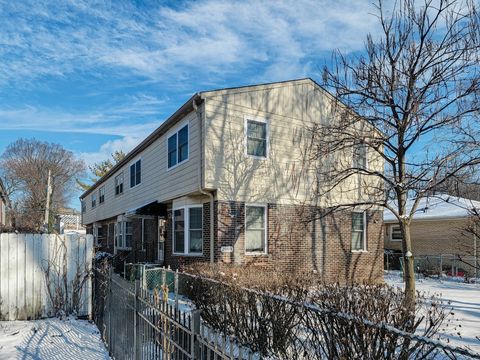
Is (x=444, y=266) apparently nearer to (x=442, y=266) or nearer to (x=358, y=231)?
(x=442, y=266)

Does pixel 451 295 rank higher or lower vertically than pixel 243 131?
lower

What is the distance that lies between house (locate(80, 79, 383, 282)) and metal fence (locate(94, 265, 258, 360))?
6.58 m

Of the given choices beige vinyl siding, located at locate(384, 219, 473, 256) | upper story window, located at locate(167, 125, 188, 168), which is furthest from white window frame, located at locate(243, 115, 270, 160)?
beige vinyl siding, located at locate(384, 219, 473, 256)

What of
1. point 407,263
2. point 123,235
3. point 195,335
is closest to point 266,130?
point 407,263

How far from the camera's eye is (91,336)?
7262 millimetres

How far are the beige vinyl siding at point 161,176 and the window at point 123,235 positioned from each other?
799mm

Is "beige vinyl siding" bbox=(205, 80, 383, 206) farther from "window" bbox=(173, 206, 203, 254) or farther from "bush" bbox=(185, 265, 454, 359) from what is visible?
"bush" bbox=(185, 265, 454, 359)

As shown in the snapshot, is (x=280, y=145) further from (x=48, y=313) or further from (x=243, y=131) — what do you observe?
(x=48, y=313)

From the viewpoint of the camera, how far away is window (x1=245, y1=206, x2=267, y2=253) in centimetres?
1419

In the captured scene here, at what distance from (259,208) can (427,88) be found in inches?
261

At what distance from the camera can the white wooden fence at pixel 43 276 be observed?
8.12 metres

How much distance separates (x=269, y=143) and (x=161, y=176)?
470 centimetres

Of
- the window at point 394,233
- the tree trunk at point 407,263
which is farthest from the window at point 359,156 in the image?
the window at point 394,233

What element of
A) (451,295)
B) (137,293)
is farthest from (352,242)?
(137,293)
